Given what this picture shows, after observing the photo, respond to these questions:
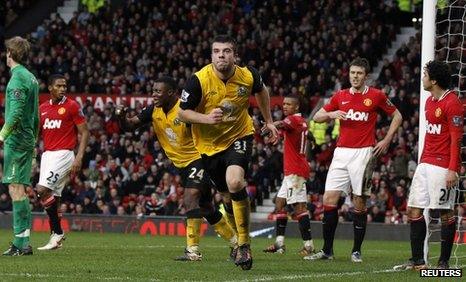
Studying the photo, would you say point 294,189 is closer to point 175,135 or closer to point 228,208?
point 228,208

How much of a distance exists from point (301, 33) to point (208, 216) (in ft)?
66.8

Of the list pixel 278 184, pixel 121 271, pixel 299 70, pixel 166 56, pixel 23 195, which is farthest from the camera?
pixel 166 56

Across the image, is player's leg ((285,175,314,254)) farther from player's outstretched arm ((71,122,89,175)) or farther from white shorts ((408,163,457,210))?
white shorts ((408,163,457,210))

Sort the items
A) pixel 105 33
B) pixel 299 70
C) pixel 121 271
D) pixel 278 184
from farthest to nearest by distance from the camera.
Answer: pixel 105 33
pixel 299 70
pixel 278 184
pixel 121 271

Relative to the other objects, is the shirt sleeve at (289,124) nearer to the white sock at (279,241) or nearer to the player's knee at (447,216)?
the white sock at (279,241)

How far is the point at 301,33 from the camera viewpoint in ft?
113

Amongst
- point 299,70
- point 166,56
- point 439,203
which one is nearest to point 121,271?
point 439,203

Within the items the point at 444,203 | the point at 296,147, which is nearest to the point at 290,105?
the point at 296,147

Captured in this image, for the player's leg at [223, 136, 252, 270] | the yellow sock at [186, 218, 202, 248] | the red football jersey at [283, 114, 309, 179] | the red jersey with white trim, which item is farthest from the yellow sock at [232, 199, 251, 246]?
the red football jersey at [283, 114, 309, 179]

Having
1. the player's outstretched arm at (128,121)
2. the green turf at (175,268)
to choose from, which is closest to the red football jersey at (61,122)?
the green turf at (175,268)

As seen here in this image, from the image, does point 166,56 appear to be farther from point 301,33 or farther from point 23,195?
point 23,195

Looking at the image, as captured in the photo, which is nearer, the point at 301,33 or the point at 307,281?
the point at 307,281

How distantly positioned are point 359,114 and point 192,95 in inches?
125

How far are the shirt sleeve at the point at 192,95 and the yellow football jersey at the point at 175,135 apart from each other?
230cm
